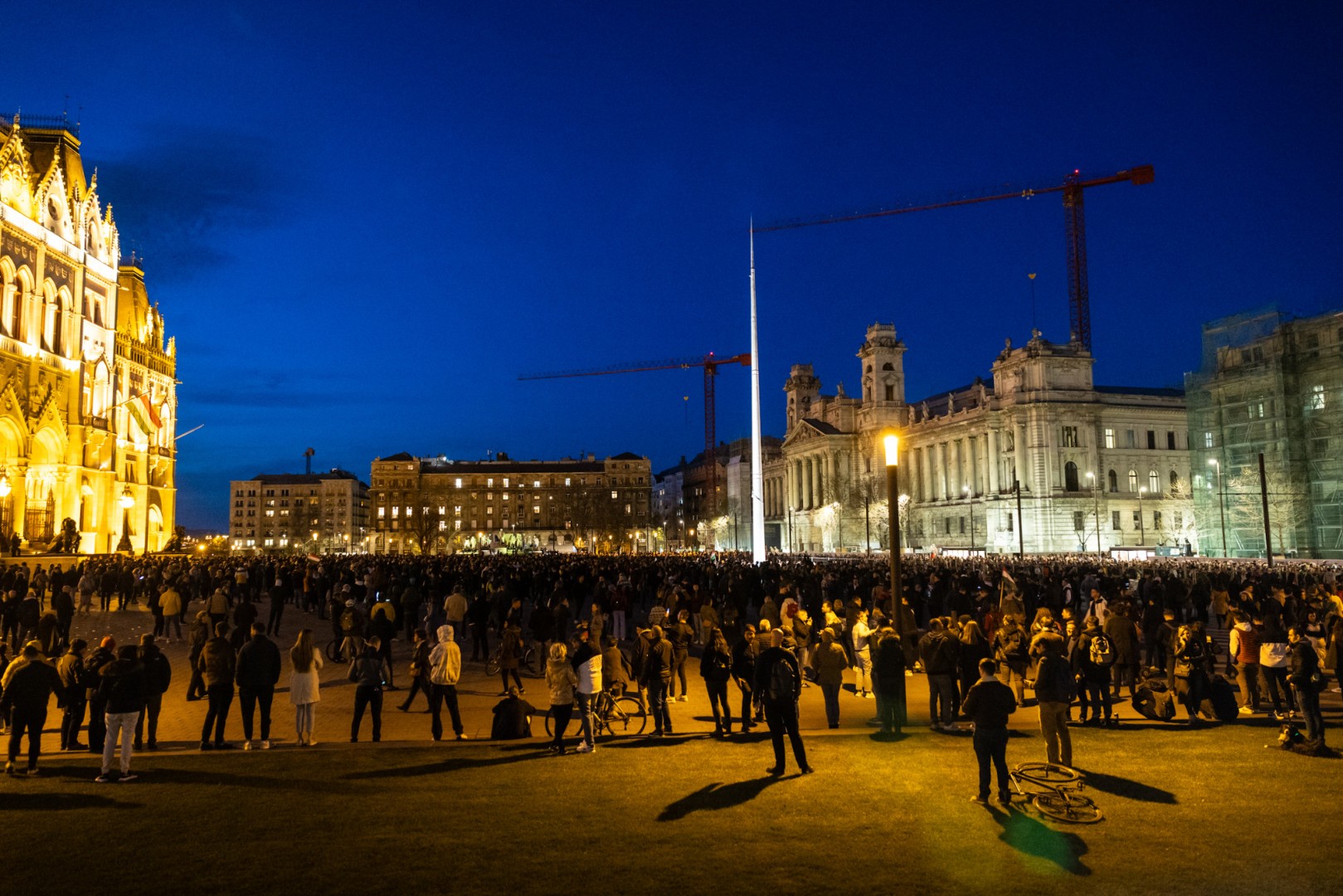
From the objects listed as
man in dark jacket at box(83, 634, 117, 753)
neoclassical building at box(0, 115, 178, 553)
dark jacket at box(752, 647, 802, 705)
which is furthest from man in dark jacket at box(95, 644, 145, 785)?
neoclassical building at box(0, 115, 178, 553)

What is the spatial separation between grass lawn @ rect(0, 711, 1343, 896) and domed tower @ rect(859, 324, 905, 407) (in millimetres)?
93226

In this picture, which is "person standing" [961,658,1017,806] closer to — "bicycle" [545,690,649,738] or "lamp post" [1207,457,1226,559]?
"bicycle" [545,690,649,738]

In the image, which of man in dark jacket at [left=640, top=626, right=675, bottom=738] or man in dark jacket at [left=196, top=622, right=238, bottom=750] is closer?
man in dark jacket at [left=196, top=622, right=238, bottom=750]

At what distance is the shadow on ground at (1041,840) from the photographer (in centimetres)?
775

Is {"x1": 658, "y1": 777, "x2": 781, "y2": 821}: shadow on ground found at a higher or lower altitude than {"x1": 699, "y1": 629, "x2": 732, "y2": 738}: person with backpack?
lower

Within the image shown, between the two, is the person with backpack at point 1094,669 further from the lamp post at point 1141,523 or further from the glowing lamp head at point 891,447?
the lamp post at point 1141,523

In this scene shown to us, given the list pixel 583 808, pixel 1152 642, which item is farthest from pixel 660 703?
pixel 1152 642

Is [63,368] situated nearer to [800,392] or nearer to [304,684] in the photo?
[304,684]

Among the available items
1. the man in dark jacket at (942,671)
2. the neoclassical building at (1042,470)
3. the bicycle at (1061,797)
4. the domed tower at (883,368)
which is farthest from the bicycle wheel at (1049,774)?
the domed tower at (883,368)

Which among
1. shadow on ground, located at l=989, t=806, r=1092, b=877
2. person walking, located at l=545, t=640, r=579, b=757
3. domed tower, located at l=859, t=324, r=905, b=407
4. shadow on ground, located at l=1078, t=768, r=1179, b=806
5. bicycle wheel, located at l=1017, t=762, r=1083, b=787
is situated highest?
domed tower, located at l=859, t=324, r=905, b=407

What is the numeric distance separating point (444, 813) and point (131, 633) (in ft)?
70.6

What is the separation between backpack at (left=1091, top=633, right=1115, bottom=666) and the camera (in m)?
13.1

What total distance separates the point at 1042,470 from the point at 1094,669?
69032 mm

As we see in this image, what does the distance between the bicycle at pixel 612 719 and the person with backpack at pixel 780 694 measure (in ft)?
10.2
